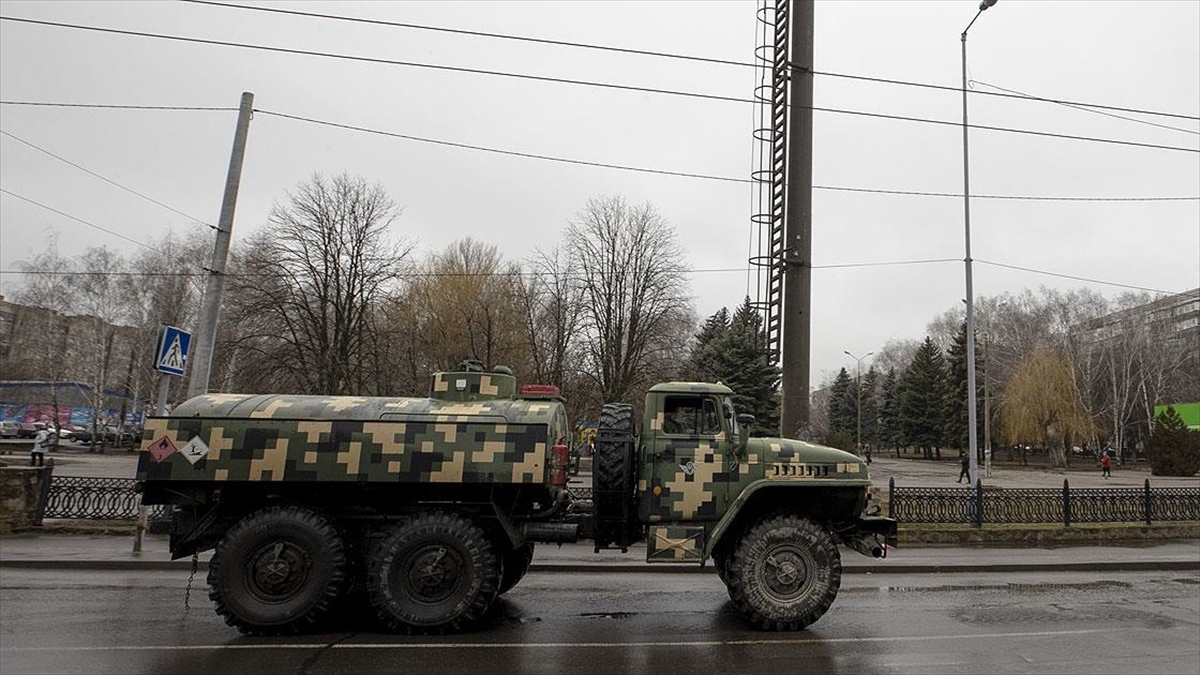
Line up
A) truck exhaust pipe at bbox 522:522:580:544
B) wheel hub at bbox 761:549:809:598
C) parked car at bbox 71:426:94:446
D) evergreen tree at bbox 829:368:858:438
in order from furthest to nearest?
evergreen tree at bbox 829:368:858:438 < parked car at bbox 71:426:94:446 < truck exhaust pipe at bbox 522:522:580:544 < wheel hub at bbox 761:549:809:598

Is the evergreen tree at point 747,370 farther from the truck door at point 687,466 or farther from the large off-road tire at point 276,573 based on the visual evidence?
the large off-road tire at point 276,573

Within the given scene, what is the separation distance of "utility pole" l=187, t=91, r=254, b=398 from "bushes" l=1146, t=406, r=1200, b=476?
50.4 metres

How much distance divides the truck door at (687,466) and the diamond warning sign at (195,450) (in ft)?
15.7

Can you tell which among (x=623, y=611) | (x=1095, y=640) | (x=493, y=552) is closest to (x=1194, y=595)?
(x=1095, y=640)

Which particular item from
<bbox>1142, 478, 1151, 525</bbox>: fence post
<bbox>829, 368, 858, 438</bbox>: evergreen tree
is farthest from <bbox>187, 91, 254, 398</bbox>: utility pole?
<bbox>829, 368, 858, 438</bbox>: evergreen tree

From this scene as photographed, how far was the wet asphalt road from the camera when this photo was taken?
19.4 ft

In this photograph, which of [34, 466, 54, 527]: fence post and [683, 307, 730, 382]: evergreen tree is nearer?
[34, 466, 54, 527]: fence post

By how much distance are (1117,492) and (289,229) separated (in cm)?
3399

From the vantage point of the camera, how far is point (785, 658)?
621cm

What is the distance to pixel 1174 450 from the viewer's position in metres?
40.5

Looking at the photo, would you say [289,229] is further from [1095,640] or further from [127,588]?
[1095,640]

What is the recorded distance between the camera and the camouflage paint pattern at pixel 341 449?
7.10 metres

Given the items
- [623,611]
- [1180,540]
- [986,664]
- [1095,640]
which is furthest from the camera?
[1180,540]

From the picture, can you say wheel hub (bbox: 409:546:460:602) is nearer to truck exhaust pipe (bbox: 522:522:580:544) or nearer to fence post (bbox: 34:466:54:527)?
truck exhaust pipe (bbox: 522:522:580:544)
